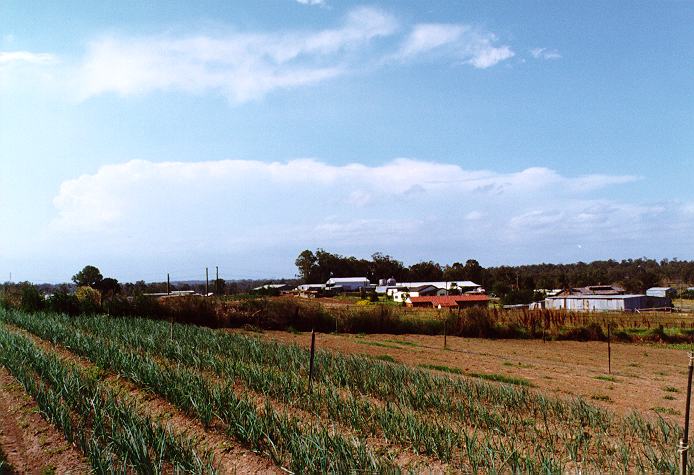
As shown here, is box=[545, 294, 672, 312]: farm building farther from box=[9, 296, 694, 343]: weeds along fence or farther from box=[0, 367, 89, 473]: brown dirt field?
box=[0, 367, 89, 473]: brown dirt field

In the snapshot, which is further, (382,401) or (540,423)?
(382,401)

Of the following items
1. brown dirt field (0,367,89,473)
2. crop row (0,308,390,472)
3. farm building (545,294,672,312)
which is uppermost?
crop row (0,308,390,472)

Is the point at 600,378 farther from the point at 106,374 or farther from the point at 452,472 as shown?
the point at 106,374

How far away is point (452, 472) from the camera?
19.3ft

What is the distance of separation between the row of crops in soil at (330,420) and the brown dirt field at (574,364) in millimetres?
3193

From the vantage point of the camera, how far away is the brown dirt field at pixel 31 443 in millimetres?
6581

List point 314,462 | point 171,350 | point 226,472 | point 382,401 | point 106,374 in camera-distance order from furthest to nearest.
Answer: point 171,350 → point 106,374 → point 382,401 → point 226,472 → point 314,462

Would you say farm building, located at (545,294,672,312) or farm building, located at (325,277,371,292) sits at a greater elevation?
farm building, located at (325,277,371,292)

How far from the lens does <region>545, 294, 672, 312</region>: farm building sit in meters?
45.3

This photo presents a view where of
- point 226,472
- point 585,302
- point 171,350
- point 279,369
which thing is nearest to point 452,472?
point 226,472

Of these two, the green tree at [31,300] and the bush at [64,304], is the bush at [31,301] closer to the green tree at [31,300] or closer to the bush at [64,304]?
the green tree at [31,300]

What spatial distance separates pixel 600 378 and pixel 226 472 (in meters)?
12.4

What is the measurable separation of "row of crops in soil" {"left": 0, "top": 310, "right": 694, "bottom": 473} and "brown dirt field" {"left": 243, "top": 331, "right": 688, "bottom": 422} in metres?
3.19

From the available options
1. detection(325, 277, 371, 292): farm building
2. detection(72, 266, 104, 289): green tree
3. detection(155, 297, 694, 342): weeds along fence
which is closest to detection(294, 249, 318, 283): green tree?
detection(325, 277, 371, 292): farm building
